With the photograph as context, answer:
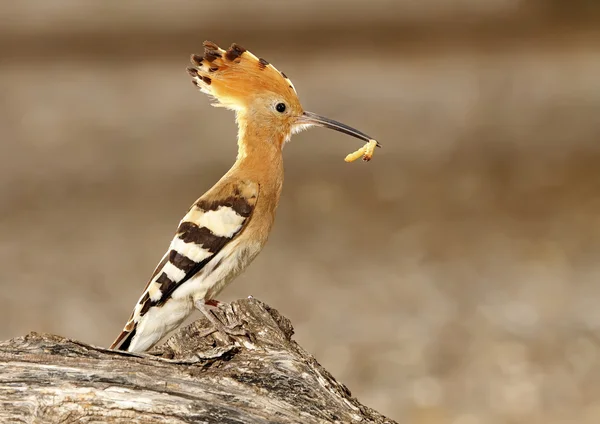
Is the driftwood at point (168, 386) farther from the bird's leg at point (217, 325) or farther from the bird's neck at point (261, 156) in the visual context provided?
the bird's neck at point (261, 156)

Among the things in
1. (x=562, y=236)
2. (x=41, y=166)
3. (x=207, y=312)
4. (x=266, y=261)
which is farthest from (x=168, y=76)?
(x=207, y=312)

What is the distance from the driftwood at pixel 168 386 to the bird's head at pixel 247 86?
0.33m

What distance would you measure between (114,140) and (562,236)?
1.65 meters

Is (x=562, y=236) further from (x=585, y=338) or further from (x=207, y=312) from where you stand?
(x=207, y=312)

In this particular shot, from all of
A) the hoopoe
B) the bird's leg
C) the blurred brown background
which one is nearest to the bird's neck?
the hoopoe

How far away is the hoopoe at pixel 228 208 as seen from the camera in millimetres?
1399

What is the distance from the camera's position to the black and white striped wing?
4.58 feet

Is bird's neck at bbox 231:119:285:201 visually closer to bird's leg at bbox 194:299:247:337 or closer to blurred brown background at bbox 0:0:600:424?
bird's leg at bbox 194:299:247:337

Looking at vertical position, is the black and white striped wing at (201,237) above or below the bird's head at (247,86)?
below

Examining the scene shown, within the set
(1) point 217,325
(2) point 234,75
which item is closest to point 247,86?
(2) point 234,75

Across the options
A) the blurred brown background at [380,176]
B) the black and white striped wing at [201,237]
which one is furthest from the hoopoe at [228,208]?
the blurred brown background at [380,176]

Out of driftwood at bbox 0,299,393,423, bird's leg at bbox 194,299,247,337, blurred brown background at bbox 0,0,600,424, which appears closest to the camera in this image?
driftwood at bbox 0,299,393,423

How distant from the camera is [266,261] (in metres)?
3.23

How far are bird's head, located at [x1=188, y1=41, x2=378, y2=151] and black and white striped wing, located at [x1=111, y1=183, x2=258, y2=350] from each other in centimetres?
12
